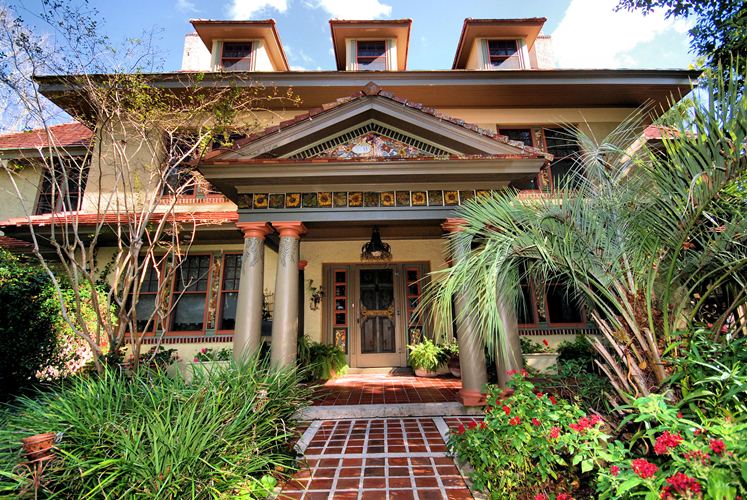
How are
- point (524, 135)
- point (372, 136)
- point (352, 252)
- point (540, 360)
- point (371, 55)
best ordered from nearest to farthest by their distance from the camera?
point (372, 136) → point (540, 360) → point (524, 135) → point (352, 252) → point (371, 55)

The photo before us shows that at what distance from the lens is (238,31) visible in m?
8.68

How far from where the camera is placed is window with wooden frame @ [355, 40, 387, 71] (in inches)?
350

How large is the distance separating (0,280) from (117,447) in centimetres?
588

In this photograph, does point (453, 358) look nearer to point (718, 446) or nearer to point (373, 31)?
point (718, 446)

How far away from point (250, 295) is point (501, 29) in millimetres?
9276

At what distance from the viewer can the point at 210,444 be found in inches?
96.3

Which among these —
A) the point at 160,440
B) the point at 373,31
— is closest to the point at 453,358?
the point at 160,440

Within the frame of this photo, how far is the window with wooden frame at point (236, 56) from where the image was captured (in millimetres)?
8688

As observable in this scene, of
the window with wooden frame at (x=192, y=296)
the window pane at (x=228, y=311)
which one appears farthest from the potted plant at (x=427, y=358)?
the window with wooden frame at (x=192, y=296)

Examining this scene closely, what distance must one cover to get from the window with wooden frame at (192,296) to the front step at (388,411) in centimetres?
421

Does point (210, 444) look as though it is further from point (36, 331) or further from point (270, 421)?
point (36, 331)

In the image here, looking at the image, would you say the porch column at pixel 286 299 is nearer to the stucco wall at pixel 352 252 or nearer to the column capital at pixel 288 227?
the column capital at pixel 288 227

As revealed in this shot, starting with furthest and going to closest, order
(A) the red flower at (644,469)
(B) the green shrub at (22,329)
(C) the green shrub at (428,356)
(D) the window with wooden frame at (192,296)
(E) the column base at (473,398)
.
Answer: (D) the window with wooden frame at (192,296) < (C) the green shrub at (428,356) < (B) the green shrub at (22,329) < (E) the column base at (473,398) < (A) the red flower at (644,469)

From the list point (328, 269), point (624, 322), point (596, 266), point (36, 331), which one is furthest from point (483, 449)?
point (36, 331)
